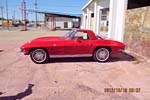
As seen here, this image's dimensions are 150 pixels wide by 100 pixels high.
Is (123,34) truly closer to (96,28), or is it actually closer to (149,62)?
(149,62)

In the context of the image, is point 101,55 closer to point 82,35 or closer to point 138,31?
point 82,35

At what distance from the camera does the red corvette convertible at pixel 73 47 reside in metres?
7.80

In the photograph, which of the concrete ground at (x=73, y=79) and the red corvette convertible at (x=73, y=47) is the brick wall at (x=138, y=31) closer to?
the concrete ground at (x=73, y=79)

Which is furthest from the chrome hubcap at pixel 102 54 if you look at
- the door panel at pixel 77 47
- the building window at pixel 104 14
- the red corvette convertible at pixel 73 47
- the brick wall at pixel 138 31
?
the building window at pixel 104 14

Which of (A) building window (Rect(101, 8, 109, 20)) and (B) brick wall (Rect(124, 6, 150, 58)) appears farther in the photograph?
(A) building window (Rect(101, 8, 109, 20))

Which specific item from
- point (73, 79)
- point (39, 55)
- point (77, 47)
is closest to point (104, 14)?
point (77, 47)

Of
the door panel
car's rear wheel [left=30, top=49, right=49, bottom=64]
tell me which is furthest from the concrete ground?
the door panel

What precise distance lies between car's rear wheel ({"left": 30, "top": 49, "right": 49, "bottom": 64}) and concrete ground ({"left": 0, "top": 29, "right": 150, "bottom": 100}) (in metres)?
0.24

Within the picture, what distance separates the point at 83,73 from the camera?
21.6 ft

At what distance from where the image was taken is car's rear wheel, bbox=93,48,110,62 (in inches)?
322

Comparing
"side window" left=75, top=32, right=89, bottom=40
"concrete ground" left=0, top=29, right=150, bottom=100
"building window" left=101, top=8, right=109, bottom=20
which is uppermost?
"building window" left=101, top=8, right=109, bottom=20

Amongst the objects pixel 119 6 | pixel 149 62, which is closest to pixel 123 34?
pixel 119 6

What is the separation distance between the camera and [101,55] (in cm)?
821

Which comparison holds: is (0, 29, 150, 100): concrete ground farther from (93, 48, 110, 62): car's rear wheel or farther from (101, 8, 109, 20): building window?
(101, 8, 109, 20): building window
